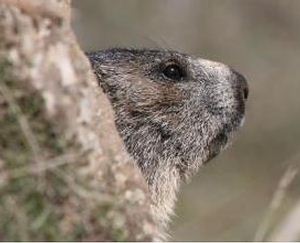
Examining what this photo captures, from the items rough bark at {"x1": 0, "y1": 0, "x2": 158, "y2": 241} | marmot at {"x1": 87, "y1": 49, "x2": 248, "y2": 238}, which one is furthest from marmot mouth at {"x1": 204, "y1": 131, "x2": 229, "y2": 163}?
rough bark at {"x1": 0, "y1": 0, "x2": 158, "y2": 241}

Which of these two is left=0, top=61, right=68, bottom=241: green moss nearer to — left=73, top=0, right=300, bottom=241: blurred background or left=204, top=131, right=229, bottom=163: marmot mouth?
left=204, top=131, right=229, bottom=163: marmot mouth

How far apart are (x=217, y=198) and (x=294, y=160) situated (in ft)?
19.6

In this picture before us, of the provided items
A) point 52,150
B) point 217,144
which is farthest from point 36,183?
point 217,144

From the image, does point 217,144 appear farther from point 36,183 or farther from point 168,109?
point 36,183

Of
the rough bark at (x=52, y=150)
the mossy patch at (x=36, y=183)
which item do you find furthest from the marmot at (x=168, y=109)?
the mossy patch at (x=36, y=183)

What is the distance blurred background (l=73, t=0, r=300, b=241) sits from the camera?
13.8 m

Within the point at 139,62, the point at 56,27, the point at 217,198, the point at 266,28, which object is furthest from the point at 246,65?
the point at 56,27

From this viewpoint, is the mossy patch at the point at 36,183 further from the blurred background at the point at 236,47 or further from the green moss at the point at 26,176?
the blurred background at the point at 236,47

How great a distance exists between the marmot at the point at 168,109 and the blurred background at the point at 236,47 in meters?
4.81

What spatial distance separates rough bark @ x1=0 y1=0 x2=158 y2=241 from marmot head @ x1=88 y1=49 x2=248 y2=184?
1799 millimetres

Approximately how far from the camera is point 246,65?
618 inches

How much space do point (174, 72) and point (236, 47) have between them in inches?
344

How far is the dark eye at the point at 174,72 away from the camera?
23.9 ft

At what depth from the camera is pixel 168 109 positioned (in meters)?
7.08
